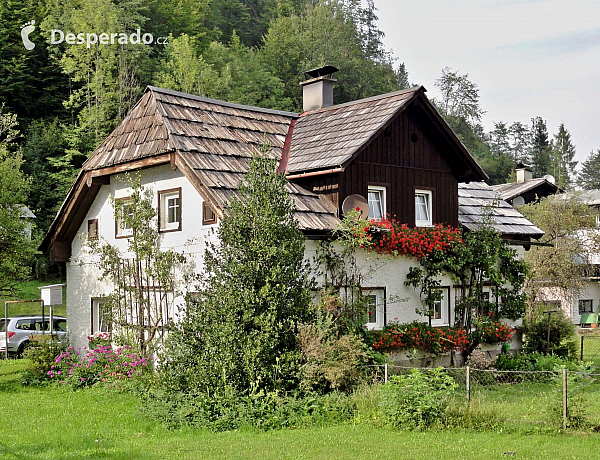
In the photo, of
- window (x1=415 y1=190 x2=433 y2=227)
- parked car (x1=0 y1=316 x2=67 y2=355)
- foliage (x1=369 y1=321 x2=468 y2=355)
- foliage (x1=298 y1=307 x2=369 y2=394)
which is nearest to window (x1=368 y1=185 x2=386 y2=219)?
window (x1=415 y1=190 x2=433 y2=227)

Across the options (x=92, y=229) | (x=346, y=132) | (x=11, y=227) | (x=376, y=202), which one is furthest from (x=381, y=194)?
(x=11, y=227)

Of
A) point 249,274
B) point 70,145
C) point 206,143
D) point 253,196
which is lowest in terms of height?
point 249,274

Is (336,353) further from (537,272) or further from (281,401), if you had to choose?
(537,272)

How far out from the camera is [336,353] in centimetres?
1393

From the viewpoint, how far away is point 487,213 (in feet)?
71.2

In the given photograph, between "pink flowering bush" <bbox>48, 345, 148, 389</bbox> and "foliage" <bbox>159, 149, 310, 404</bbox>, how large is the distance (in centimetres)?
300

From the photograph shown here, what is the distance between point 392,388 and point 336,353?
1.54 m

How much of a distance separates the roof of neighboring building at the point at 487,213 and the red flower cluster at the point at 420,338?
3349mm

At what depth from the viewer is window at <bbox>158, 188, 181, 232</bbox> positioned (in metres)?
18.0

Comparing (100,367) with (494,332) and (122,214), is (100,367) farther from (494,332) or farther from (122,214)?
(494,332)

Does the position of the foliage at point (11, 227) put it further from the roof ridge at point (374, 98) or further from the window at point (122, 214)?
the roof ridge at point (374, 98)

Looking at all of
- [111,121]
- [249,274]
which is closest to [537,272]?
[249,274]

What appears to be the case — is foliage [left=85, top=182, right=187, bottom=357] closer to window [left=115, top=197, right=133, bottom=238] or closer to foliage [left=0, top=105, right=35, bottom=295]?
window [left=115, top=197, right=133, bottom=238]

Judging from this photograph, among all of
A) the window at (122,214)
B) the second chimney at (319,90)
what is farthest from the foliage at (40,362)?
the second chimney at (319,90)
